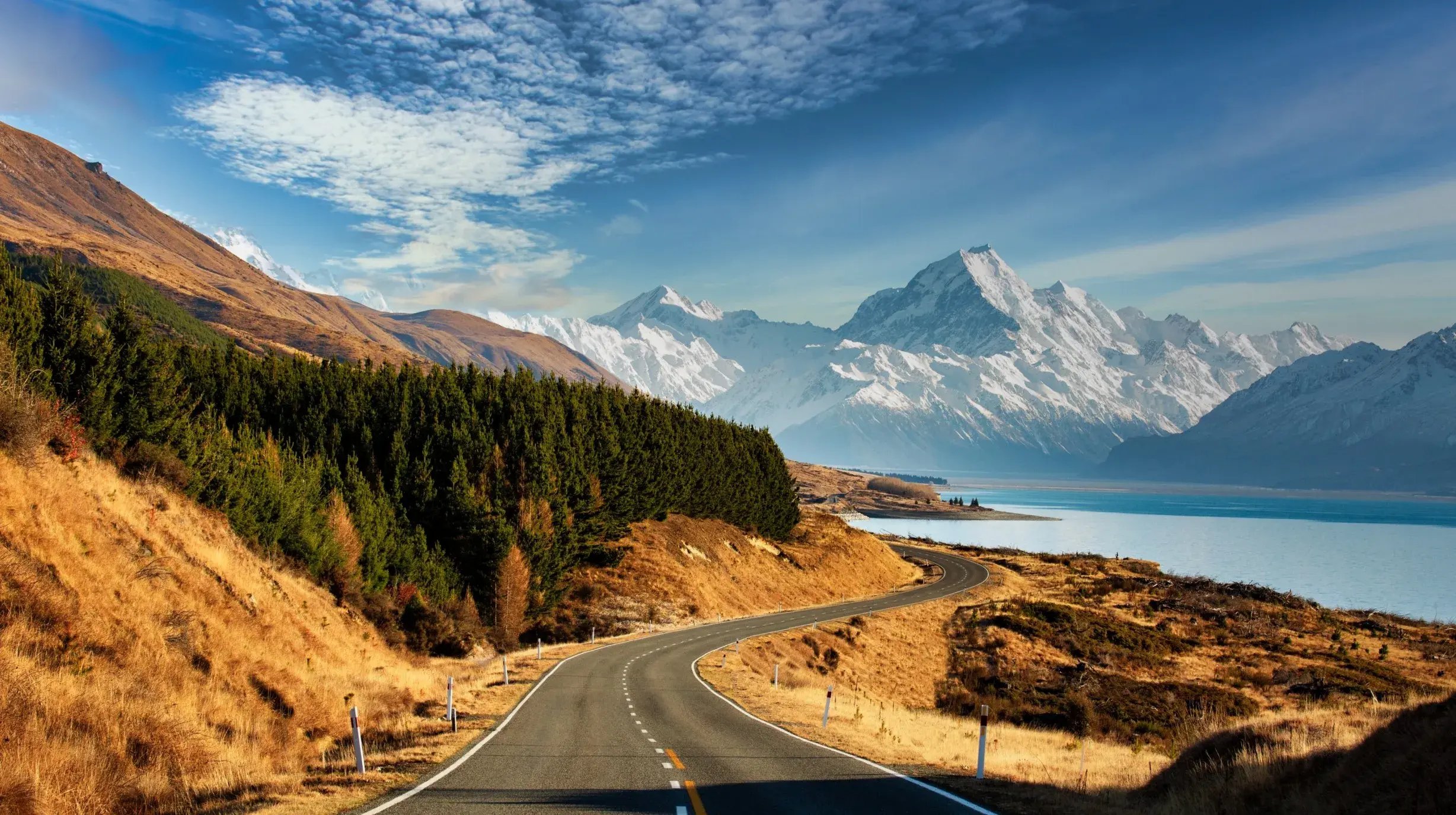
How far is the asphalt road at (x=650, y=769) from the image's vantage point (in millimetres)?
12273

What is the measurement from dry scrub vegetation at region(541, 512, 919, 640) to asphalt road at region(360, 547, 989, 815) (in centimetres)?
3026

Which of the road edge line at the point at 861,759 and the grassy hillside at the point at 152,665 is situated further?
the grassy hillside at the point at 152,665

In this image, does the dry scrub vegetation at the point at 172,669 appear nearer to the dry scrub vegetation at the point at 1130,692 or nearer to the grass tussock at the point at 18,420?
the grass tussock at the point at 18,420

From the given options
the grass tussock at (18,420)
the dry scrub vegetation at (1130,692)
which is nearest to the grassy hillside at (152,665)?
the grass tussock at (18,420)

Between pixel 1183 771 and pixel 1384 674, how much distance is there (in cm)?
4802

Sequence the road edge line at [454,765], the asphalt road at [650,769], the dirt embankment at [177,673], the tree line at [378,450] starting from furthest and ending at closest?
the tree line at [378,450], the dirt embankment at [177,673], the asphalt road at [650,769], the road edge line at [454,765]

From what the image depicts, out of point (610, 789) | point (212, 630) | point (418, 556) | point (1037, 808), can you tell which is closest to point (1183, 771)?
point (1037, 808)

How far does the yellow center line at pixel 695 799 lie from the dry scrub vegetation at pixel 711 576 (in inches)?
1676

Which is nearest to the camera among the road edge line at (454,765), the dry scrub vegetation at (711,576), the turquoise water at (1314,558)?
the road edge line at (454,765)

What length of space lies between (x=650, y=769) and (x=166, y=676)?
1145 cm

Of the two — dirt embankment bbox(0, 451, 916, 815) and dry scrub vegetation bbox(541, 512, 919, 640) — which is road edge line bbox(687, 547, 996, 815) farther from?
dry scrub vegetation bbox(541, 512, 919, 640)

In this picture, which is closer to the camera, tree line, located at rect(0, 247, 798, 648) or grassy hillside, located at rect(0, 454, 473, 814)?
grassy hillside, located at rect(0, 454, 473, 814)

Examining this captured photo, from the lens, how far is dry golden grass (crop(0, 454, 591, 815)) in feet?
43.3

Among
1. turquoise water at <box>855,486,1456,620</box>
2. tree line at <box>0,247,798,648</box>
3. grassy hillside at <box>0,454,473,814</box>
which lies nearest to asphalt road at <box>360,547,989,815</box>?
grassy hillside at <box>0,454,473,814</box>
